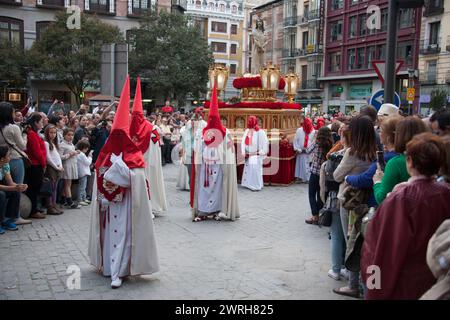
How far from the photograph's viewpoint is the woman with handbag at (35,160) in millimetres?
7957

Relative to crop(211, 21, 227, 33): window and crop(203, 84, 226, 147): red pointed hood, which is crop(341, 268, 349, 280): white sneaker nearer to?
crop(203, 84, 226, 147): red pointed hood

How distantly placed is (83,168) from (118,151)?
453 cm

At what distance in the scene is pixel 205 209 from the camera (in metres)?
8.29

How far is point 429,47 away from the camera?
35.1 meters

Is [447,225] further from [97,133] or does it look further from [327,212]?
[97,133]

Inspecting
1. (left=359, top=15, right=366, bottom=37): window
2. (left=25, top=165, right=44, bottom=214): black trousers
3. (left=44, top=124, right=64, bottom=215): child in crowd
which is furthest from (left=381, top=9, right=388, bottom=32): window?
(left=25, top=165, right=44, bottom=214): black trousers

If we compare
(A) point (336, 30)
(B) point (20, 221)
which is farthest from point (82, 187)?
(A) point (336, 30)

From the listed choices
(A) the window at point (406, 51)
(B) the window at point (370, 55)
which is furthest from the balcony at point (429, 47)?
(B) the window at point (370, 55)

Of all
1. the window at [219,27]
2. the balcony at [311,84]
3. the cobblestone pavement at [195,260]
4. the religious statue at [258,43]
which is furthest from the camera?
the window at [219,27]

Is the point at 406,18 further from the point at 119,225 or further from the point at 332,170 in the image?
the point at 119,225

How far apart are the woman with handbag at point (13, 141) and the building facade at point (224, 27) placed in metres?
48.5

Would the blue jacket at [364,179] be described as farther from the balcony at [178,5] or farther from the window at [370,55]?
the window at [370,55]
